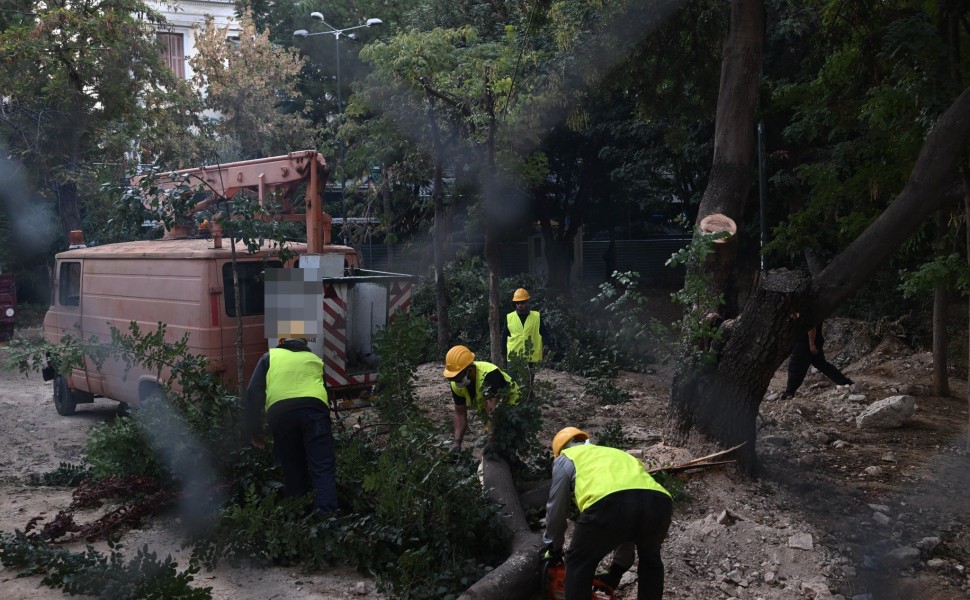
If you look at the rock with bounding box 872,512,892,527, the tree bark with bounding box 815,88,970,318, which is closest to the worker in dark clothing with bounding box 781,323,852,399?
the tree bark with bounding box 815,88,970,318

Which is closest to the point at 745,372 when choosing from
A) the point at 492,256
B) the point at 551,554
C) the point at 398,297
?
the point at 551,554

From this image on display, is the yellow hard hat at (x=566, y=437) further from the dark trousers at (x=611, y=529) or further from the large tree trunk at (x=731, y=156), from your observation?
the large tree trunk at (x=731, y=156)

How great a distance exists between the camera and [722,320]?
711 centimetres

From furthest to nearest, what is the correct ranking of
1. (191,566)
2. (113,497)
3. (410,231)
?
(410,231), (113,497), (191,566)

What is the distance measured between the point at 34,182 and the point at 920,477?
17689 mm

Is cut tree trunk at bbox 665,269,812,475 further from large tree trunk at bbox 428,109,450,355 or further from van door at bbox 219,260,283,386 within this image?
large tree trunk at bbox 428,109,450,355

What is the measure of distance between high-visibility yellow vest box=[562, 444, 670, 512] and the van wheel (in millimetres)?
7941

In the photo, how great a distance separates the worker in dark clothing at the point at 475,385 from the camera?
6.24 m

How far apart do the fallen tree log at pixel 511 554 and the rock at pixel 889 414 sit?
4.84m

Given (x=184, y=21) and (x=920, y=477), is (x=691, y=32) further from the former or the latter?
(x=184, y=21)

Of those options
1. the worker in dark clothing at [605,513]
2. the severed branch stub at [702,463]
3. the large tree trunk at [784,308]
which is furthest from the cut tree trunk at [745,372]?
the worker in dark clothing at [605,513]

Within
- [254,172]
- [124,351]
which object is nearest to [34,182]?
[254,172]

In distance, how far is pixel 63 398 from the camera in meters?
10.3

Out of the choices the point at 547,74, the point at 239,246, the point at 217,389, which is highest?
the point at 547,74
